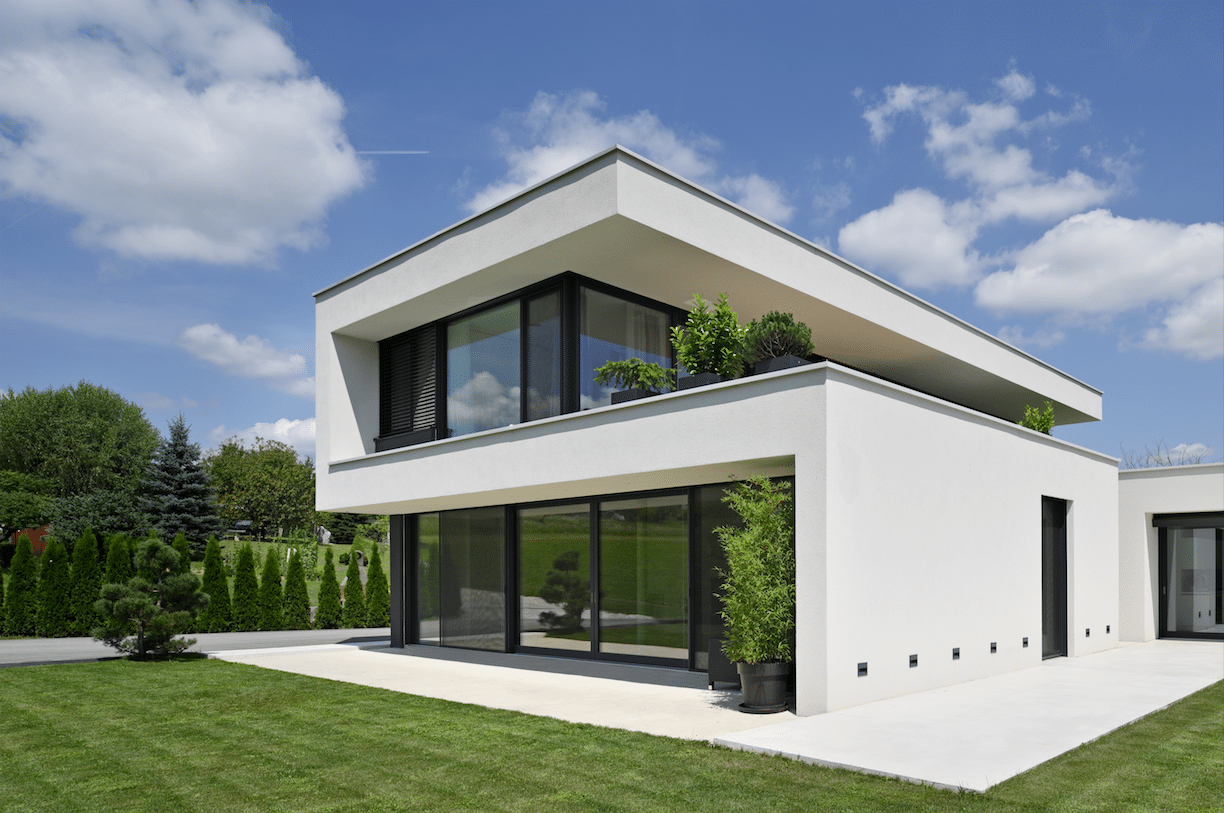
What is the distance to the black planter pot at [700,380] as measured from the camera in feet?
34.0

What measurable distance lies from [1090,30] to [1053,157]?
316cm

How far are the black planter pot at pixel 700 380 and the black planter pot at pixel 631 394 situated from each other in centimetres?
70

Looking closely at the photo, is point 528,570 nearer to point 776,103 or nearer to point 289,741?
point 289,741

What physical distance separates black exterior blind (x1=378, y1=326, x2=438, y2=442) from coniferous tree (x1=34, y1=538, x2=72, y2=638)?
1118 centimetres

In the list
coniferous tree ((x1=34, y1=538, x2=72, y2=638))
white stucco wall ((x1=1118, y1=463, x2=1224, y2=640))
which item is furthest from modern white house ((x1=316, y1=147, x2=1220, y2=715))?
coniferous tree ((x1=34, y1=538, x2=72, y2=638))

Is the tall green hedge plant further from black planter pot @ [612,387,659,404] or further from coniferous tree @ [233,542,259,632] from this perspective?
coniferous tree @ [233,542,259,632]

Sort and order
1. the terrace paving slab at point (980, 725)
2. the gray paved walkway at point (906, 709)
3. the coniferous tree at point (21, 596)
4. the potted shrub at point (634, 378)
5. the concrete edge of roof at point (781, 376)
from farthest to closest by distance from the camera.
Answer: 1. the coniferous tree at point (21, 596)
2. the potted shrub at point (634, 378)
3. the concrete edge of roof at point (781, 376)
4. the gray paved walkway at point (906, 709)
5. the terrace paving slab at point (980, 725)

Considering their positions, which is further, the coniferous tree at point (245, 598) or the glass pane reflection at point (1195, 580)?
the coniferous tree at point (245, 598)

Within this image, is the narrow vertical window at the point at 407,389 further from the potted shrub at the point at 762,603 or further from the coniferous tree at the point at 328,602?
the coniferous tree at the point at 328,602

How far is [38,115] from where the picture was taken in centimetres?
1758

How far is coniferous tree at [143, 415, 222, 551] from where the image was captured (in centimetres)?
3238

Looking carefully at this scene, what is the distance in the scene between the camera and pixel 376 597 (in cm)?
2398

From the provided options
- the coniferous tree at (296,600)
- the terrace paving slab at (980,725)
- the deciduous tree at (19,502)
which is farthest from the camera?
the deciduous tree at (19,502)

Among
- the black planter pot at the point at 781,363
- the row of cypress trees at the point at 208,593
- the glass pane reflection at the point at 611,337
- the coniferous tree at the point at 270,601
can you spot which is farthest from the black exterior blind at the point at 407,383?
the coniferous tree at the point at 270,601
